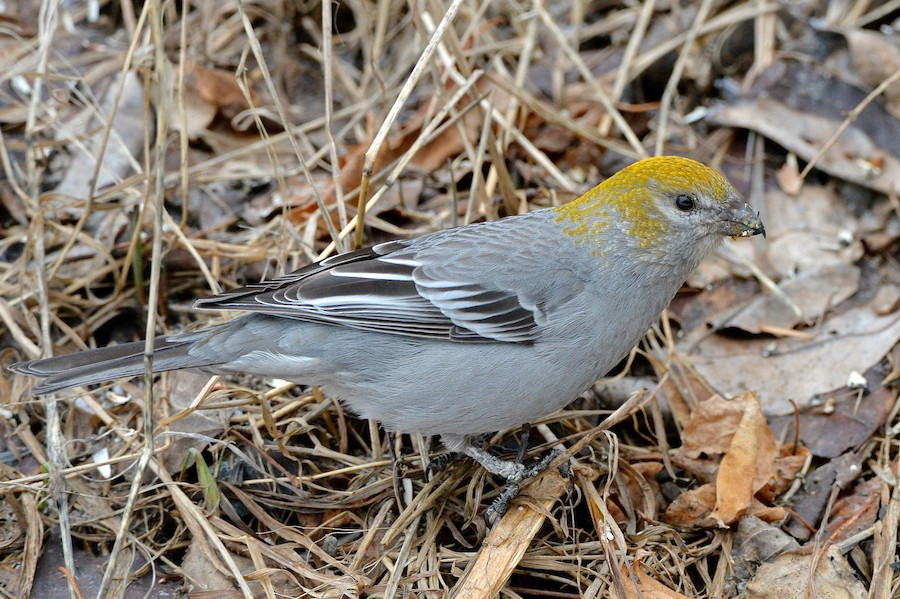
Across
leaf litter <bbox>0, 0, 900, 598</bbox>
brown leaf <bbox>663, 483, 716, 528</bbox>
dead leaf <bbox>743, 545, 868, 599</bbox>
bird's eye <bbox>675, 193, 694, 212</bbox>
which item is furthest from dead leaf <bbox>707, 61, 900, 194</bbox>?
dead leaf <bbox>743, 545, 868, 599</bbox>

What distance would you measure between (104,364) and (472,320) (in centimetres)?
160

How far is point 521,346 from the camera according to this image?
3959mm

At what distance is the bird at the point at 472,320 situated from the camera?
3.90 metres

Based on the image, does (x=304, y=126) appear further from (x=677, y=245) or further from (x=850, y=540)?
(x=850, y=540)

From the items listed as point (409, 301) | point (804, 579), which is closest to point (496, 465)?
point (409, 301)

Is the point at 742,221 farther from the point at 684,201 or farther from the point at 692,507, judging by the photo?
the point at 692,507

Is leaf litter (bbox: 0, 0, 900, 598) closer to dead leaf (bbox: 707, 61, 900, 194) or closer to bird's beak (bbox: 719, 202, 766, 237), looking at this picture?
dead leaf (bbox: 707, 61, 900, 194)

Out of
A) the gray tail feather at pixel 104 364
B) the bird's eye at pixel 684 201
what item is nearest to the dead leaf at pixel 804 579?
the bird's eye at pixel 684 201

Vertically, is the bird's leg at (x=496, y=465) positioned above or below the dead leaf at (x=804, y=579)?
above

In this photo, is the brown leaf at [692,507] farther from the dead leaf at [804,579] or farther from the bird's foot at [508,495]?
the bird's foot at [508,495]

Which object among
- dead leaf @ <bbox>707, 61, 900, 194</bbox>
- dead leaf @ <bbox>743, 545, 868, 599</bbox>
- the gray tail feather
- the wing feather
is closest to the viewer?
dead leaf @ <bbox>743, 545, 868, 599</bbox>

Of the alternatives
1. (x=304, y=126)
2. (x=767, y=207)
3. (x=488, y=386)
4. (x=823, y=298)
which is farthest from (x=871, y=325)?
(x=304, y=126)

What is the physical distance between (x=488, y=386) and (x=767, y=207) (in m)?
2.77

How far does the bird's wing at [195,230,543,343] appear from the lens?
3.95 meters
